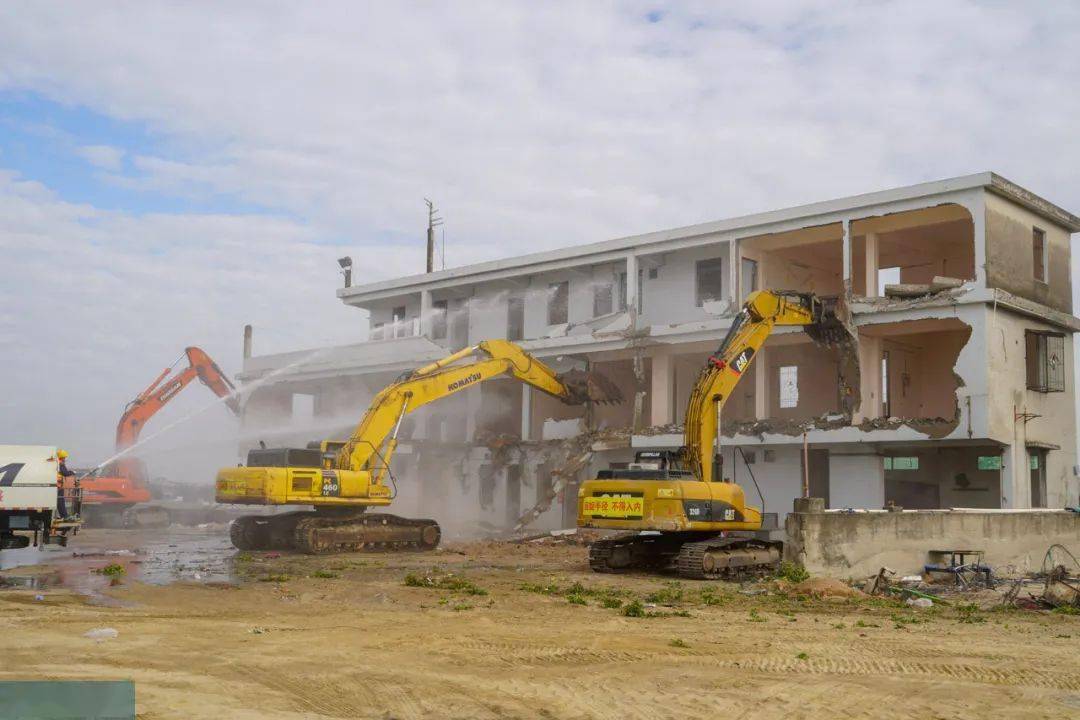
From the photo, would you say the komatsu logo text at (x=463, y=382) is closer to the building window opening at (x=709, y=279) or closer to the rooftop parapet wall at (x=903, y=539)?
the rooftop parapet wall at (x=903, y=539)

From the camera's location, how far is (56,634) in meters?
11.2

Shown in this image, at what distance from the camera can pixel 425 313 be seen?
4328 cm

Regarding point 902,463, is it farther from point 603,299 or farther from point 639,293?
point 603,299

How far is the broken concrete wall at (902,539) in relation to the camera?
60.5 ft

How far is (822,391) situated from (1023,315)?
8498 mm

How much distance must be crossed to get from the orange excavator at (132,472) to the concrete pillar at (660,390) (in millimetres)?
13766

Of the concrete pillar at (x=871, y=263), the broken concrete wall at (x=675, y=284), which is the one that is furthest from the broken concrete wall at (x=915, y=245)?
the broken concrete wall at (x=675, y=284)

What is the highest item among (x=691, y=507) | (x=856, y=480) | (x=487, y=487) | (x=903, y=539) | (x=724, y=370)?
(x=724, y=370)

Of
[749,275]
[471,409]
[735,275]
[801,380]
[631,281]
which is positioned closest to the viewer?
[735,275]

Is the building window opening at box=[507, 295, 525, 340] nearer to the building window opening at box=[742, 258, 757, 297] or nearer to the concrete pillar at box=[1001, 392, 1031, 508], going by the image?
the building window opening at box=[742, 258, 757, 297]

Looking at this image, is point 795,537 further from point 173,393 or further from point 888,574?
point 173,393

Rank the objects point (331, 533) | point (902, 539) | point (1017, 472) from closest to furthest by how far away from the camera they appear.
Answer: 1. point (902, 539)
2. point (331, 533)
3. point (1017, 472)

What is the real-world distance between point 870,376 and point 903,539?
12.2 meters

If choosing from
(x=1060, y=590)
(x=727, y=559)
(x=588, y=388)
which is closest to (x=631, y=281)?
(x=588, y=388)
